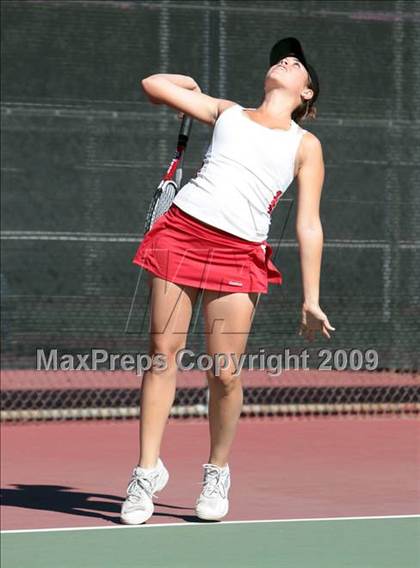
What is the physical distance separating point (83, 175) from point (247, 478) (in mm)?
2875

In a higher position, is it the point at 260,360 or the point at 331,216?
the point at 331,216

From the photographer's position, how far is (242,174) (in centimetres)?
562

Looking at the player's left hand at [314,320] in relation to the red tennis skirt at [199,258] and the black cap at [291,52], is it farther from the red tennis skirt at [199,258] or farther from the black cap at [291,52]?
the black cap at [291,52]

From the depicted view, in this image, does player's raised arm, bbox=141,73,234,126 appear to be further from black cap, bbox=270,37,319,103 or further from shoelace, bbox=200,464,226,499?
shoelace, bbox=200,464,226,499

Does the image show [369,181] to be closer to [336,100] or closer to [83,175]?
[336,100]

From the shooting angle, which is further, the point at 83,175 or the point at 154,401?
the point at 83,175

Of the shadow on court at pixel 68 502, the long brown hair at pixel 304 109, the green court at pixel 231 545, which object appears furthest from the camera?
the shadow on court at pixel 68 502

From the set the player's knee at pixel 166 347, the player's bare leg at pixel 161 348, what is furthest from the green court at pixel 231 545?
the player's knee at pixel 166 347

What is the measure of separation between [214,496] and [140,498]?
286 millimetres

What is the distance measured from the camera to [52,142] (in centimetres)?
930

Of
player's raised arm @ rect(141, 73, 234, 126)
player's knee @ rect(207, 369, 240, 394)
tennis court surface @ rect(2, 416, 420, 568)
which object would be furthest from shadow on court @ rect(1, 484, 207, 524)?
player's raised arm @ rect(141, 73, 234, 126)

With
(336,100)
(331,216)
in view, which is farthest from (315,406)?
(336,100)

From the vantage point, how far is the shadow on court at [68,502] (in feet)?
19.6

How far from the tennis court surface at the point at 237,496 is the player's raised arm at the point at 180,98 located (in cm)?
152
